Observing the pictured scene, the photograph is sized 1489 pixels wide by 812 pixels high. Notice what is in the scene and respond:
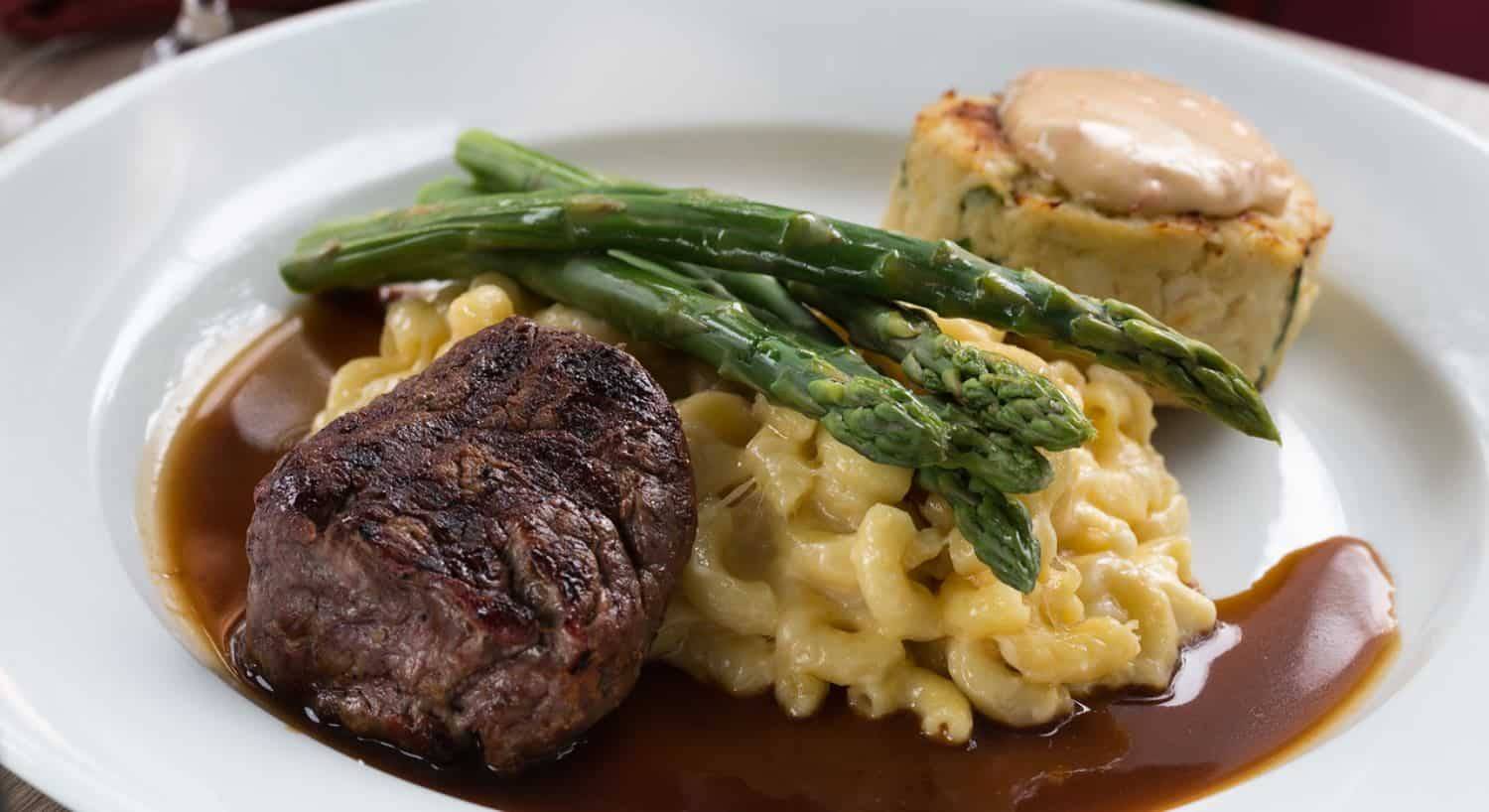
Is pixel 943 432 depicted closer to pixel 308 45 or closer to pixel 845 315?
pixel 845 315

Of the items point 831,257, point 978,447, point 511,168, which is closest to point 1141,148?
point 831,257

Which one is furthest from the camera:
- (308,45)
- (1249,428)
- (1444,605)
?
(308,45)

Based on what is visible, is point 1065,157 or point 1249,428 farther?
point 1065,157

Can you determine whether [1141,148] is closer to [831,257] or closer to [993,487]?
[831,257]

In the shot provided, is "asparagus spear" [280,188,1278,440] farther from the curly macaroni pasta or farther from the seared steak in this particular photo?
the seared steak

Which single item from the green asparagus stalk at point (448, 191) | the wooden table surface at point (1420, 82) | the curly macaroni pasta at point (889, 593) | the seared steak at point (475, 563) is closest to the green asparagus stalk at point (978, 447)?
the curly macaroni pasta at point (889, 593)

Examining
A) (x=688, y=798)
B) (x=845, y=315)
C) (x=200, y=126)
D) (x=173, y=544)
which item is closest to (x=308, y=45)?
(x=200, y=126)

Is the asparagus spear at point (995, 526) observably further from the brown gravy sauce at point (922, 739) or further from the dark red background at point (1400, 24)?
the dark red background at point (1400, 24)
